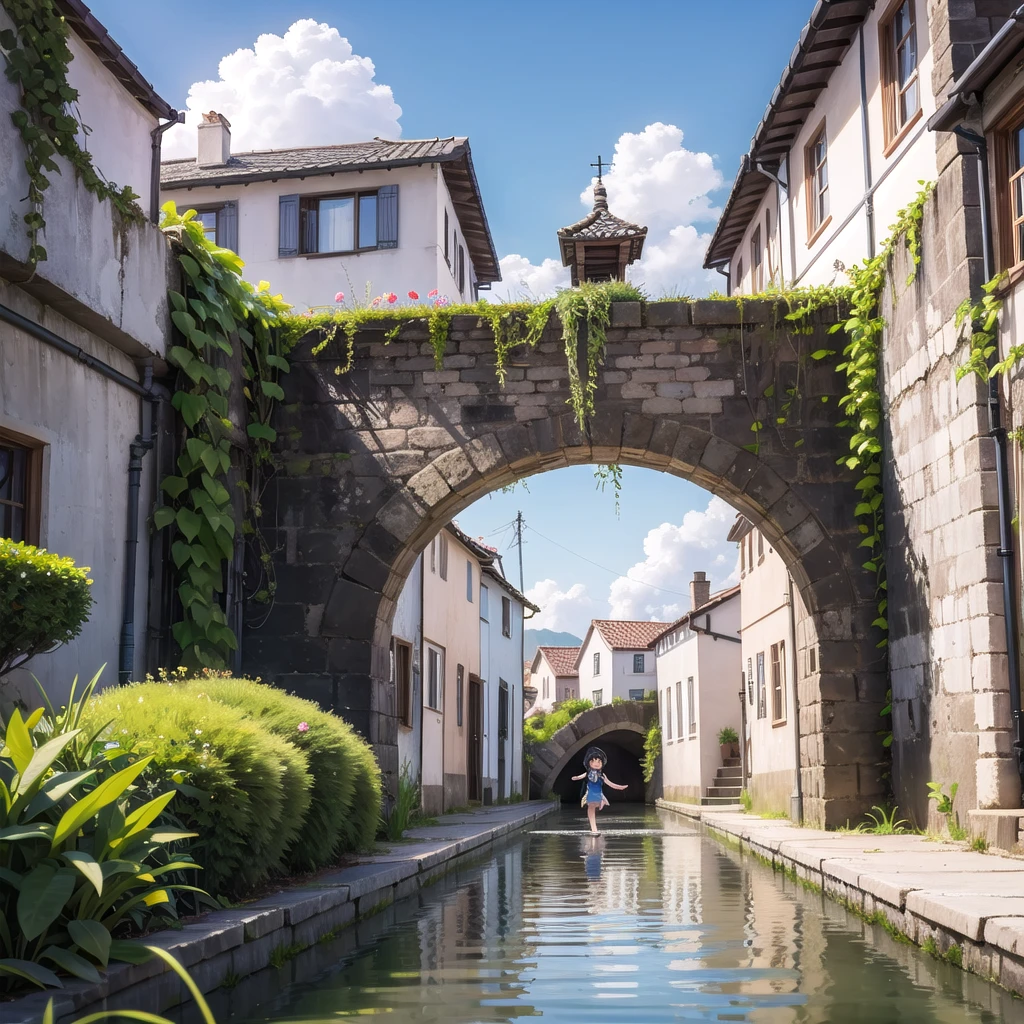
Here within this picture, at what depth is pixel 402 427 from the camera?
11602 millimetres

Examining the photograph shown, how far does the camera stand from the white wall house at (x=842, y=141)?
1126cm

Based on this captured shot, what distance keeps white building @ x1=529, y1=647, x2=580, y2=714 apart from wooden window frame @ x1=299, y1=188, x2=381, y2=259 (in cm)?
4673

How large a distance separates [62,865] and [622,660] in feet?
174

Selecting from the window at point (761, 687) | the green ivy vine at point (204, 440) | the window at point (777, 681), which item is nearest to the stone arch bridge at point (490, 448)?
the green ivy vine at point (204, 440)

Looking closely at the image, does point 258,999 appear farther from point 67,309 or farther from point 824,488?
point 824,488

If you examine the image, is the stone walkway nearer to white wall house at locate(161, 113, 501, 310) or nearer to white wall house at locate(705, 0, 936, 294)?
white wall house at locate(705, 0, 936, 294)

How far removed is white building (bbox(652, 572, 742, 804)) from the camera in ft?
89.7

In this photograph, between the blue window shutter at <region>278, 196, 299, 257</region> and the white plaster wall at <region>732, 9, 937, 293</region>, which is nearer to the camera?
the white plaster wall at <region>732, 9, 937, 293</region>

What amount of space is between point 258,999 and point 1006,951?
2.67 m

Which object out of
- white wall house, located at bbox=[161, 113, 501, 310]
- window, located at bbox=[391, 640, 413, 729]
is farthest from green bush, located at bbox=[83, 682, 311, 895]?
white wall house, located at bbox=[161, 113, 501, 310]

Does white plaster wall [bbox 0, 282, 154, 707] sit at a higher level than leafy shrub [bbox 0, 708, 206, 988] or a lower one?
higher

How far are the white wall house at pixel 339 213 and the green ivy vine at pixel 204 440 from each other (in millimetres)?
9645

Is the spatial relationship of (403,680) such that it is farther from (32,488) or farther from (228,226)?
(228,226)

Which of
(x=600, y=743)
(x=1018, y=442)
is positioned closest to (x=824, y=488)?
(x=1018, y=442)
